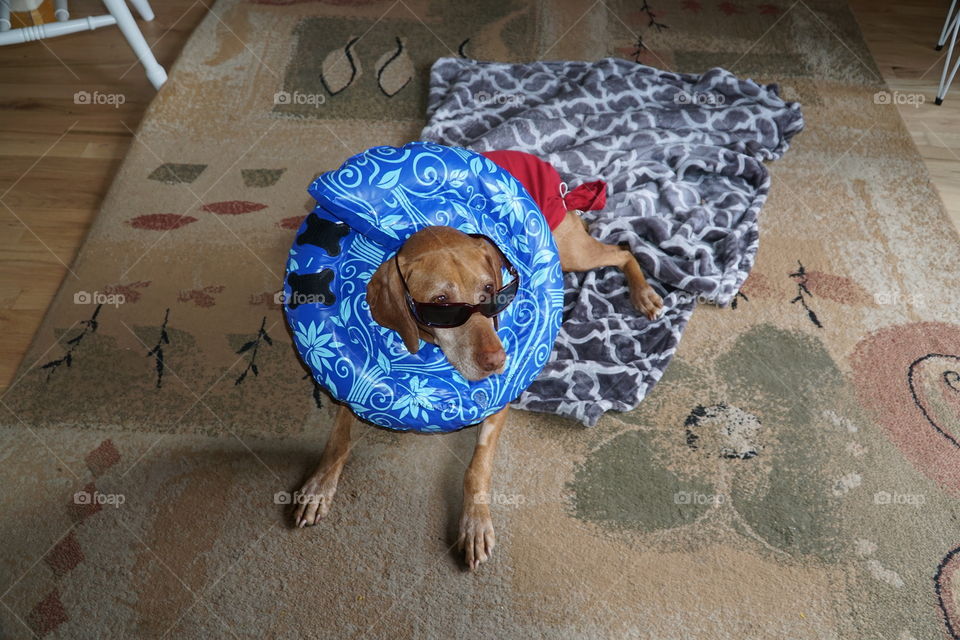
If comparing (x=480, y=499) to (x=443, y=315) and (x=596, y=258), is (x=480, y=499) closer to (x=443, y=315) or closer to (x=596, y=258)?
(x=443, y=315)

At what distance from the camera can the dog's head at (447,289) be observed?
1.44m

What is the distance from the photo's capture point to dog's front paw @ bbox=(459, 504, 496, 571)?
179cm

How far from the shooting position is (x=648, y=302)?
90.4 inches

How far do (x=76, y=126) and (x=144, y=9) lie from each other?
908 millimetres

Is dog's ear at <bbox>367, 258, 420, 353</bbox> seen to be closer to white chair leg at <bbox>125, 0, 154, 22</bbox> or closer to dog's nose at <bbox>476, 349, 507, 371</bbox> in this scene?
dog's nose at <bbox>476, 349, 507, 371</bbox>

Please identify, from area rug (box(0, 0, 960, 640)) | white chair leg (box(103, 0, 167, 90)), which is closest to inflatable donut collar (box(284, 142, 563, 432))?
area rug (box(0, 0, 960, 640))

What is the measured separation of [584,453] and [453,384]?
1.91 ft

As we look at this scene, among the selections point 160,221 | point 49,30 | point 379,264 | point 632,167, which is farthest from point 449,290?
point 49,30

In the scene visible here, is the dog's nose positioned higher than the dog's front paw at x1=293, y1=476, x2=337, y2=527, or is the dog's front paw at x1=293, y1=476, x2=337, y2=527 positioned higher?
the dog's nose

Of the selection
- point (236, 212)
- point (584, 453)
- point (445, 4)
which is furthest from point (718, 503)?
point (445, 4)

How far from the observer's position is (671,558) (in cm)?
181

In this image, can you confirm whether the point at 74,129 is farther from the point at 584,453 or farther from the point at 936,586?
the point at 936,586

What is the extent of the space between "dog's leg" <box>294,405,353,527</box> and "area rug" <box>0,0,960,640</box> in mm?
45

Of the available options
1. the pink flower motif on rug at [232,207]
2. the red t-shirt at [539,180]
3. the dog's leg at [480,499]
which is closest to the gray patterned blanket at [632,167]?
the dog's leg at [480,499]
